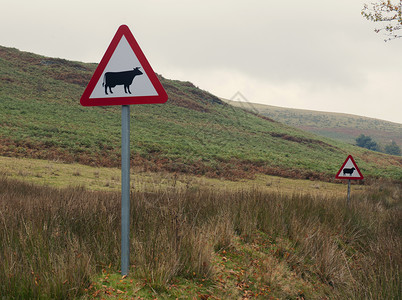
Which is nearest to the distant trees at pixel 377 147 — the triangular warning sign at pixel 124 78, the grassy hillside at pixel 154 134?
the grassy hillside at pixel 154 134

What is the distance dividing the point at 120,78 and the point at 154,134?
4154 centimetres

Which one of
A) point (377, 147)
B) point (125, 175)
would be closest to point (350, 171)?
point (125, 175)

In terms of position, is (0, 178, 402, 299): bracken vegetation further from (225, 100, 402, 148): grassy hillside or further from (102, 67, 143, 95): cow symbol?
(225, 100, 402, 148): grassy hillside

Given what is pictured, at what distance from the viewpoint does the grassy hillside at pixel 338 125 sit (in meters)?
149

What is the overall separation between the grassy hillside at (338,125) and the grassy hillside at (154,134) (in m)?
74.6

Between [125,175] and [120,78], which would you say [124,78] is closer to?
[120,78]

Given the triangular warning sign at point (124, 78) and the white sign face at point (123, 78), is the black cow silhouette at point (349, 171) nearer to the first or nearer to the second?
the triangular warning sign at point (124, 78)

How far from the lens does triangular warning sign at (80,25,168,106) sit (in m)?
3.61

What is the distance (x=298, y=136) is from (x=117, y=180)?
5495 centimetres

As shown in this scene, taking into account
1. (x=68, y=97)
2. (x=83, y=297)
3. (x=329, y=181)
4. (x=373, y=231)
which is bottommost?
(x=329, y=181)

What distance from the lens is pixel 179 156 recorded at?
32.5 m

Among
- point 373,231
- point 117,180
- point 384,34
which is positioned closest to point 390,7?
point 384,34

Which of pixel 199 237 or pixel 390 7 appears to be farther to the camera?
pixel 390 7

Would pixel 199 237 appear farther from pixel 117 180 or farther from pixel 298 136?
pixel 298 136
